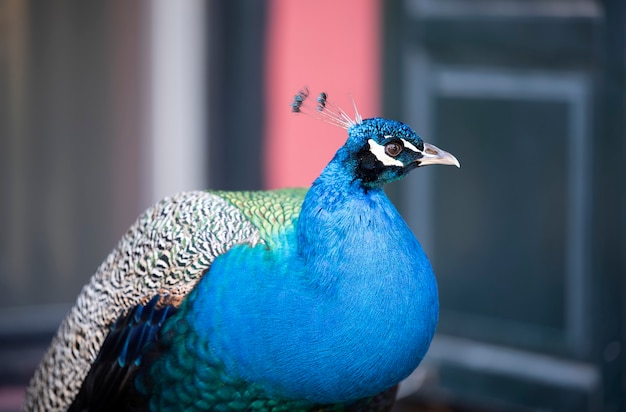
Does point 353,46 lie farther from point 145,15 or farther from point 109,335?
point 109,335

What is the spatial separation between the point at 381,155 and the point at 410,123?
4.93ft

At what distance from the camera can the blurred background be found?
8.93 ft

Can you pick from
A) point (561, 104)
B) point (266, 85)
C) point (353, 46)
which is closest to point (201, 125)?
point (266, 85)

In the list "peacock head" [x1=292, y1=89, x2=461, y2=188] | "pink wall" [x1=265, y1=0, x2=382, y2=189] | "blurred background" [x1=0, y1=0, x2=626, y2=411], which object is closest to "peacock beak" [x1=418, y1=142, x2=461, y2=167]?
"peacock head" [x1=292, y1=89, x2=461, y2=188]

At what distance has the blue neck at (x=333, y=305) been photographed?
1605 millimetres

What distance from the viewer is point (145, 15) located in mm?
3381

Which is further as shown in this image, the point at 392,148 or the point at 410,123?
the point at 410,123

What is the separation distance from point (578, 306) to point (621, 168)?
44cm

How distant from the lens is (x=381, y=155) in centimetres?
162

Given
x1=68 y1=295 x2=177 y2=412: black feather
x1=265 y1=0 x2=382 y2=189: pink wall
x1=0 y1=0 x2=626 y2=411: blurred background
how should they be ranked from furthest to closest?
x1=265 y1=0 x2=382 y2=189: pink wall → x1=0 y1=0 x2=626 y2=411: blurred background → x1=68 y1=295 x2=177 y2=412: black feather

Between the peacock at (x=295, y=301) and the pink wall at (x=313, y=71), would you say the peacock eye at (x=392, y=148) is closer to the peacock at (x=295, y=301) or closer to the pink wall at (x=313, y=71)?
the peacock at (x=295, y=301)

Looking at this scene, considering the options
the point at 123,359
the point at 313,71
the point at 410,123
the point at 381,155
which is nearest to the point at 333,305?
the point at 381,155

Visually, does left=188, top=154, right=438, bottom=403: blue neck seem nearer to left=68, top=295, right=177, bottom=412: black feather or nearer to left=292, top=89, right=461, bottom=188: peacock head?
left=292, top=89, right=461, bottom=188: peacock head

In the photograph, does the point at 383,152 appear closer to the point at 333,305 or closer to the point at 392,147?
the point at 392,147
